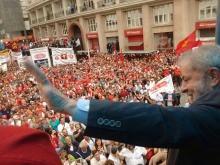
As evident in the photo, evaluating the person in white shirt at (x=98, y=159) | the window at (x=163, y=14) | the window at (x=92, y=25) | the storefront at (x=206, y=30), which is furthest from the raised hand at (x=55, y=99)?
the window at (x=92, y=25)

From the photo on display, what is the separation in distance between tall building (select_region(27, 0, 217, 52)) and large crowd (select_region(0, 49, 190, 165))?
460cm

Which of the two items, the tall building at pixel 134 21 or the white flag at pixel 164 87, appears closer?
the white flag at pixel 164 87

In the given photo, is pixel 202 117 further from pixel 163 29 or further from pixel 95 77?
pixel 163 29

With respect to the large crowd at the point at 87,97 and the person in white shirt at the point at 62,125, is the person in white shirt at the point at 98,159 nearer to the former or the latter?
the large crowd at the point at 87,97

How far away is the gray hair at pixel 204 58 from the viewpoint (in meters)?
1.29

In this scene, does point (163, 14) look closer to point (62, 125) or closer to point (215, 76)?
point (62, 125)

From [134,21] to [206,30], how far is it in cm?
Result: 878

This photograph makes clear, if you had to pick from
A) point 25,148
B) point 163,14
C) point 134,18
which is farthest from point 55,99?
point 134,18

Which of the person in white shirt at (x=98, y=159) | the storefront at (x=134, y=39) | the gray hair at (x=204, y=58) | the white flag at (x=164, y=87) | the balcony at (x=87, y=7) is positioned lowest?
the person in white shirt at (x=98, y=159)

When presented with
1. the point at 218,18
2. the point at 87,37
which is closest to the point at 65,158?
the point at 218,18

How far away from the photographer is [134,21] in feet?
93.4

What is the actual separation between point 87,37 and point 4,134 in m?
35.4

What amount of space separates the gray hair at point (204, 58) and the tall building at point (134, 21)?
20241mm

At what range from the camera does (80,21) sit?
116 feet
